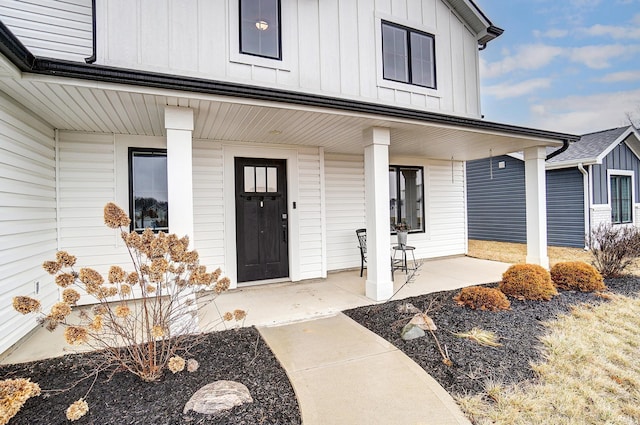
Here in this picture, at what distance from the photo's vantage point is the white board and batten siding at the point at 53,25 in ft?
13.9

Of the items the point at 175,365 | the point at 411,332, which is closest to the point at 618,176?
the point at 411,332

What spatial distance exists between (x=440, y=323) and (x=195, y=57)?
5204 millimetres

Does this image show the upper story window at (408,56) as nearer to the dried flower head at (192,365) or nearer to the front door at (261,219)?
the front door at (261,219)

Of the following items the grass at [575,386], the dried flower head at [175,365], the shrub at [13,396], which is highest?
the shrub at [13,396]

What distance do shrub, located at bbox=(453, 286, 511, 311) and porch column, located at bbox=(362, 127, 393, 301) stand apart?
1094 mm

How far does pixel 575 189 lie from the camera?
9625 mm

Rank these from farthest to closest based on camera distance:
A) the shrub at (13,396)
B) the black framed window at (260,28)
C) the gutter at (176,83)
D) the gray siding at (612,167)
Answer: the gray siding at (612,167)
the black framed window at (260,28)
the gutter at (176,83)
the shrub at (13,396)

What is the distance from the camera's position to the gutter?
245 cm

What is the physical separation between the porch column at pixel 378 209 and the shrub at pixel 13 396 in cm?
387

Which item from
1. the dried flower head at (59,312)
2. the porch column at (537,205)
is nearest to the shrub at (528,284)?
the porch column at (537,205)

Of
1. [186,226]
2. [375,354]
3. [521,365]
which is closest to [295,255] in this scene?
[186,226]

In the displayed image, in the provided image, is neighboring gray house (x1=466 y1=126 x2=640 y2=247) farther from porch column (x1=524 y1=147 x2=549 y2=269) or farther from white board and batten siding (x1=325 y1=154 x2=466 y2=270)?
porch column (x1=524 y1=147 x2=549 y2=269)

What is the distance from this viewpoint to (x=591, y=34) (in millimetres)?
17312

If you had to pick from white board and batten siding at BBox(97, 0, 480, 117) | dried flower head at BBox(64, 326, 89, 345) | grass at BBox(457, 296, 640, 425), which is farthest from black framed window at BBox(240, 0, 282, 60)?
grass at BBox(457, 296, 640, 425)
